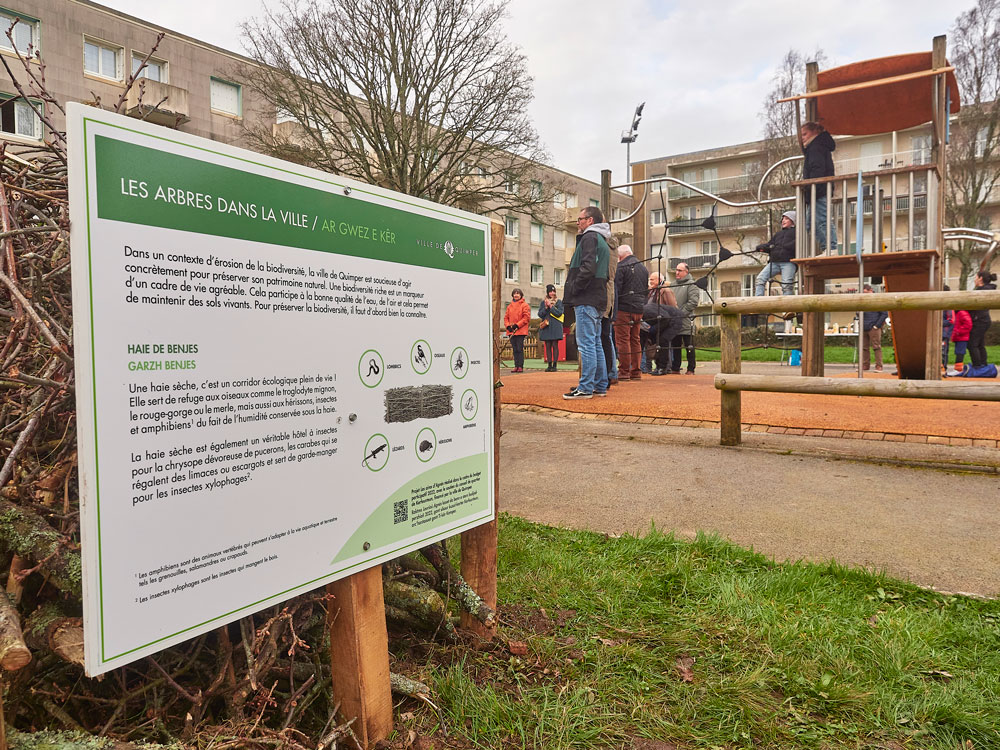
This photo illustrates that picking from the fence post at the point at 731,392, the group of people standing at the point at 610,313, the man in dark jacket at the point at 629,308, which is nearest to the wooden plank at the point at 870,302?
the fence post at the point at 731,392

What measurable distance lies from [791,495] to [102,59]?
30345 millimetres

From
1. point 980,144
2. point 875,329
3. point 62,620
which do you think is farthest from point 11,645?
point 980,144

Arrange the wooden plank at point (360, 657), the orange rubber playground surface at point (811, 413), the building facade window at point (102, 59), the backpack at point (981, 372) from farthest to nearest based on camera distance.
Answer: the building facade window at point (102, 59)
the backpack at point (981, 372)
the orange rubber playground surface at point (811, 413)
the wooden plank at point (360, 657)

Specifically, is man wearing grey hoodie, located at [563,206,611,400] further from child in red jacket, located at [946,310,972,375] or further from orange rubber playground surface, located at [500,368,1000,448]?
child in red jacket, located at [946,310,972,375]

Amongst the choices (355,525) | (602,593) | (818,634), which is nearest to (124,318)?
(355,525)

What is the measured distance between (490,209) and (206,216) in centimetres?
1893

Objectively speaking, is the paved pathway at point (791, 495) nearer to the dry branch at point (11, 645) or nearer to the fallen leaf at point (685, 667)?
the fallen leaf at point (685, 667)

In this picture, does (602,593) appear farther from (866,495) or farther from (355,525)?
(866,495)

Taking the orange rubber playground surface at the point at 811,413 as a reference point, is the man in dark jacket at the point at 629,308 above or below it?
above

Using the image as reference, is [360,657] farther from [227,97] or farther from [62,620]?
[227,97]

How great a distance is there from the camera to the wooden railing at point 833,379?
4.21m

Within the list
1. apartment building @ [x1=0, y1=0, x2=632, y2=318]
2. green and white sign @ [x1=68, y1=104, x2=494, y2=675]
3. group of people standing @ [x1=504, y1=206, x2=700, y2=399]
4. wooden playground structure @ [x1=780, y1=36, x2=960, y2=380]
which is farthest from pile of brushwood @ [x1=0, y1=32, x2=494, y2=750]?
apartment building @ [x1=0, y1=0, x2=632, y2=318]

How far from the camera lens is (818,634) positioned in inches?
84.4

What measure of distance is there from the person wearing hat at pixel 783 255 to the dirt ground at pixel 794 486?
3.44m
